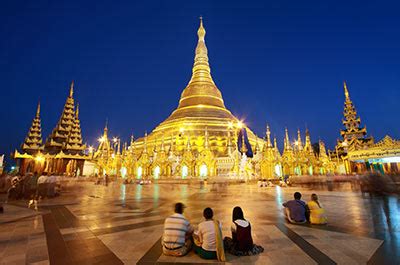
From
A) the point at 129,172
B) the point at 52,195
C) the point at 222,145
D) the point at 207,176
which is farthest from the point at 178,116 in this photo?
the point at 52,195

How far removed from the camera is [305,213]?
623 centimetres

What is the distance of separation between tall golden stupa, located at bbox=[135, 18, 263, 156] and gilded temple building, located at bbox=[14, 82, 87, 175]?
11.4 m

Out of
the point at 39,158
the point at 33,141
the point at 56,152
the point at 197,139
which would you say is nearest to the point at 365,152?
the point at 197,139

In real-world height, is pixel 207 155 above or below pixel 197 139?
below

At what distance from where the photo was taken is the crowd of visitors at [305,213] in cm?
592

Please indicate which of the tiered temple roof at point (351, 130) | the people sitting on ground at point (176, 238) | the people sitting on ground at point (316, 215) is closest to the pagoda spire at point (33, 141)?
the people sitting on ground at point (176, 238)

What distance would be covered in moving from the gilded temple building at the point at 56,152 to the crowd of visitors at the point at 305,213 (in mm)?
40554

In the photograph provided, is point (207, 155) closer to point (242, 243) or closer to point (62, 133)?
point (242, 243)

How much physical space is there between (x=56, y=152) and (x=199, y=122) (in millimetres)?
26688

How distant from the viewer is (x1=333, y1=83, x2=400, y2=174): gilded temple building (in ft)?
81.8

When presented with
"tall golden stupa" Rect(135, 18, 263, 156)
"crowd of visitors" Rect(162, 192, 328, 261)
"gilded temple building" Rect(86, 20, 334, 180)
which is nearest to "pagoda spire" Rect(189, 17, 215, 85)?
"tall golden stupa" Rect(135, 18, 263, 156)

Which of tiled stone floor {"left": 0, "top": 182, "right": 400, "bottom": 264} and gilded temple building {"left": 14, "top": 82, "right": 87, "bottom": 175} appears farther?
gilded temple building {"left": 14, "top": 82, "right": 87, "bottom": 175}

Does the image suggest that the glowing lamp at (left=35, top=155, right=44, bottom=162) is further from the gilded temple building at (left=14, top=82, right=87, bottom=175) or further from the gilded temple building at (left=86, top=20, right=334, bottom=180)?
the gilded temple building at (left=86, top=20, right=334, bottom=180)

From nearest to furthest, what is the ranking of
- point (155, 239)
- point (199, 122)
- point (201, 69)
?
point (155, 239)
point (199, 122)
point (201, 69)
